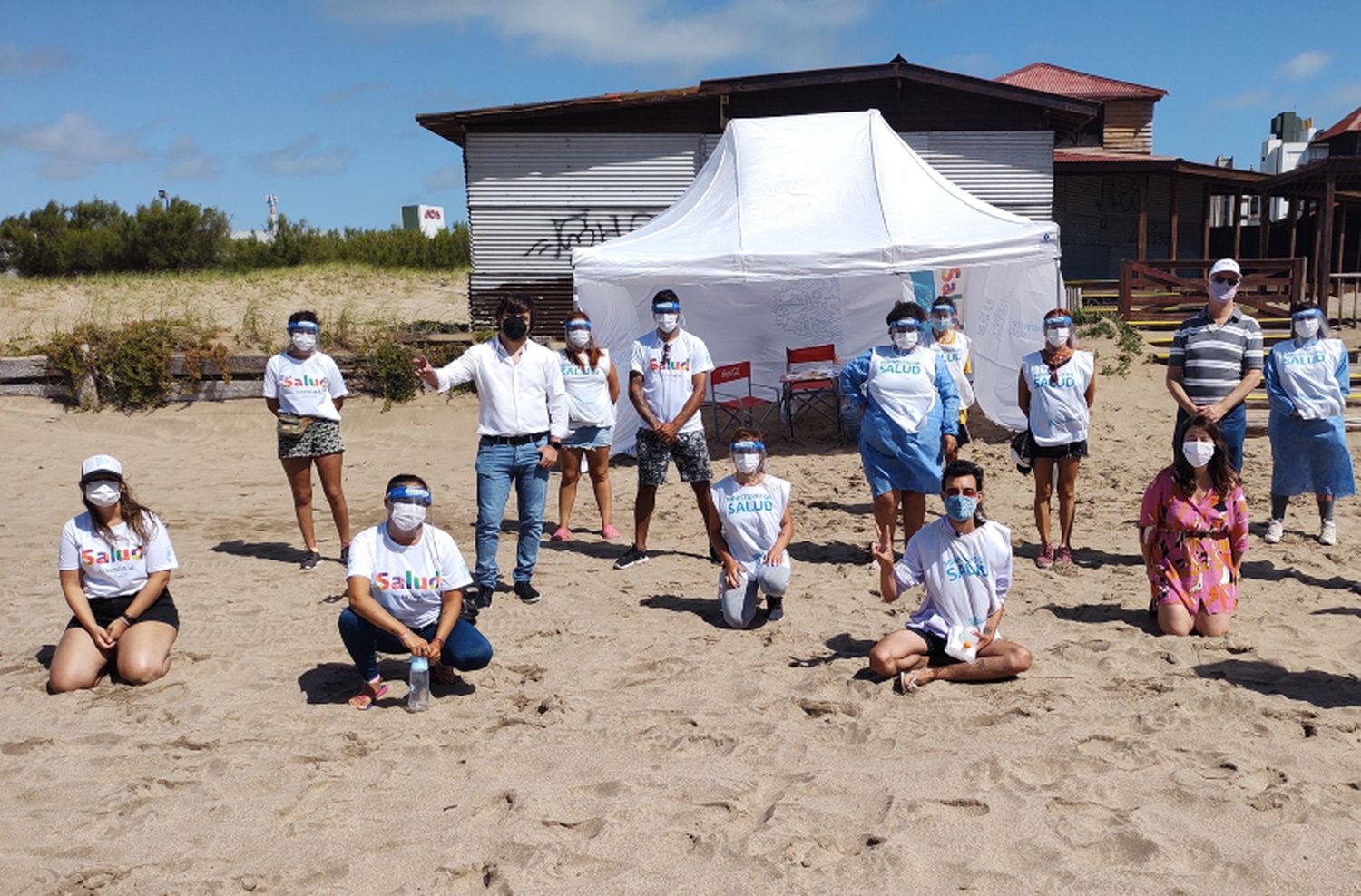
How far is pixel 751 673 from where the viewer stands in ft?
17.1

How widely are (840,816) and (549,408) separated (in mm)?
3280

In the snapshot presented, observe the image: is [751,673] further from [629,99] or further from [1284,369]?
[629,99]

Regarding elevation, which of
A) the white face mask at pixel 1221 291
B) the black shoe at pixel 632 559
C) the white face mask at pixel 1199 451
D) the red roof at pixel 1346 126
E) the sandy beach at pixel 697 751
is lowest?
the sandy beach at pixel 697 751

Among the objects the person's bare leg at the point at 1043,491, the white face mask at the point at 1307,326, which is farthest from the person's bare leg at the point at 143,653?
Result: the white face mask at the point at 1307,326

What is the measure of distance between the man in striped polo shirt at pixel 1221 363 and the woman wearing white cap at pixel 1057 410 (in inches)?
20.5

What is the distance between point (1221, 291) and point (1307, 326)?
0.95 meters

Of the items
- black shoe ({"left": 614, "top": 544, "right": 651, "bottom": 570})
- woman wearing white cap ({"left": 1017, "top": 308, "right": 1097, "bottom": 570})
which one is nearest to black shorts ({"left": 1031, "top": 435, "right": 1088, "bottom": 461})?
woman wearing white cap ({"left": 1017, "top": 308, "right": 1097, "bottom": 570})

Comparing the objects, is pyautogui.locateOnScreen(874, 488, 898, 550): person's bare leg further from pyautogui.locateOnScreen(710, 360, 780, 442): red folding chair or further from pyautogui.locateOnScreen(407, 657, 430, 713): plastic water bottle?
pyautogui.locateOnScreen(710, 360, 780, 442): red folding chair

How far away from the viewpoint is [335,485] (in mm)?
7137

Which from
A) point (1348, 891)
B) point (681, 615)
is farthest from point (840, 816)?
point (681, 615)

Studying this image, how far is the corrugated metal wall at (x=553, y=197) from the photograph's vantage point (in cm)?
1641

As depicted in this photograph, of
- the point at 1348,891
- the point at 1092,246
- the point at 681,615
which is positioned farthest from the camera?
the point at 1092,246

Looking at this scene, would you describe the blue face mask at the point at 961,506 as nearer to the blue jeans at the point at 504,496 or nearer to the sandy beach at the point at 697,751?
the sandy beach at the point at 697,751

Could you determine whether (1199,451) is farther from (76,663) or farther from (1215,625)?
(76,663)
